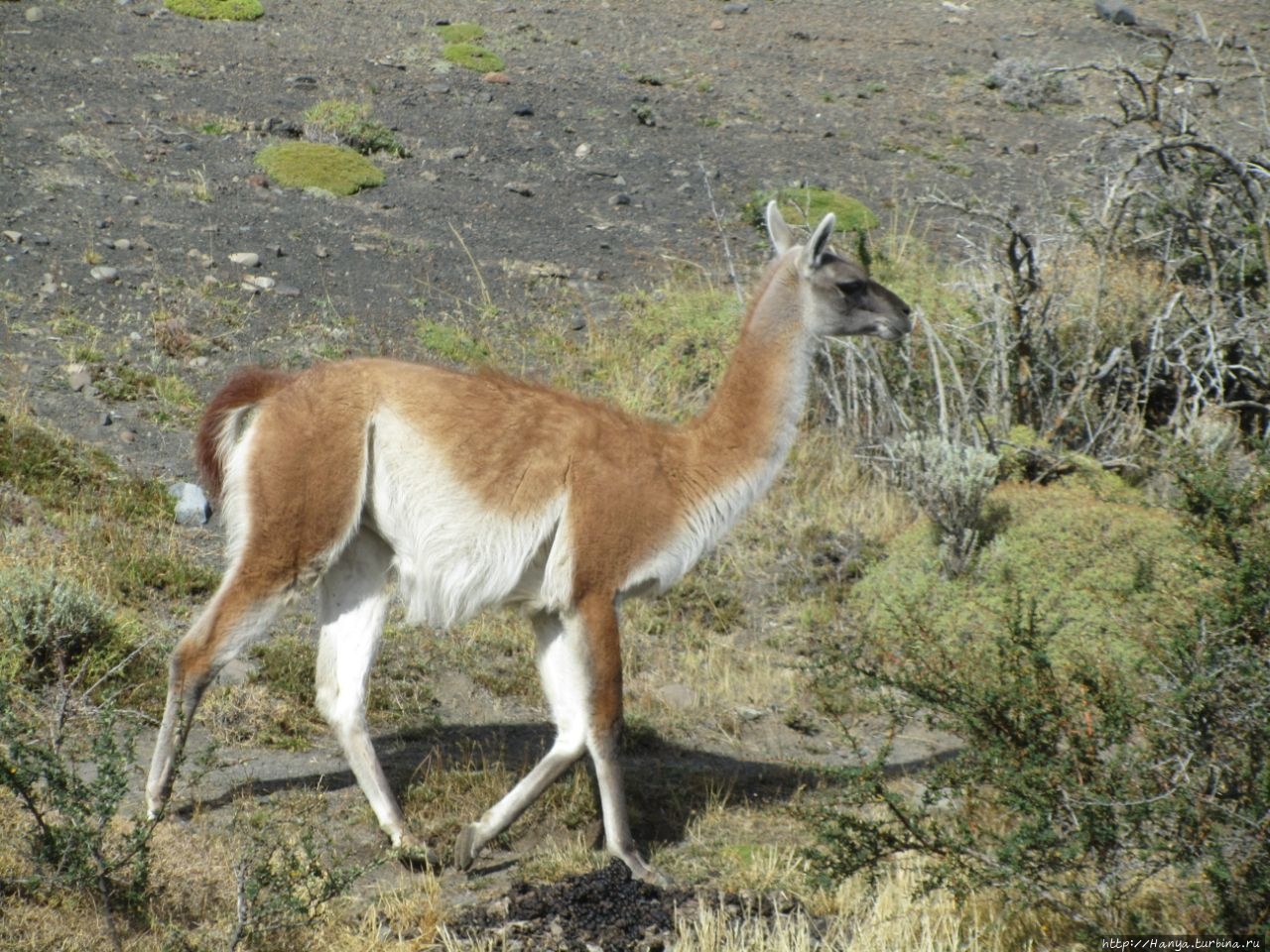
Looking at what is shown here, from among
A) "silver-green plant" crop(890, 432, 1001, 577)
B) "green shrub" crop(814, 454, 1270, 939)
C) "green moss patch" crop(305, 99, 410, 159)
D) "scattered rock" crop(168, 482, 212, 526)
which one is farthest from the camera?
"green moss patch" crop(305, 99, 410, 159)

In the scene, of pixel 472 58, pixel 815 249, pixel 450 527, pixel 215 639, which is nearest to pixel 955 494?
pixel 815 249

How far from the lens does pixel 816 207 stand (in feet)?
54.2

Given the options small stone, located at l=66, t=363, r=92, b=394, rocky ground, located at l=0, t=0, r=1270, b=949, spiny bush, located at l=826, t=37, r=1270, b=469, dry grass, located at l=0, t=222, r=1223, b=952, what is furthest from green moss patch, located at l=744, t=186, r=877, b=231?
small stone, located at l=66, t=363, r=92, b=394

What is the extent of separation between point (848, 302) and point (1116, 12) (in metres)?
22.0

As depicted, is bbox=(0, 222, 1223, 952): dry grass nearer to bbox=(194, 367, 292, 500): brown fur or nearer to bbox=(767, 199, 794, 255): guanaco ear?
bbox=(194, 367, 292, 500): brown fur

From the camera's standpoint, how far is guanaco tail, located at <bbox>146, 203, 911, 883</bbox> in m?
6.34

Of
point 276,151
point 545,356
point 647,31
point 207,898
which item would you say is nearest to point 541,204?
point 276,151

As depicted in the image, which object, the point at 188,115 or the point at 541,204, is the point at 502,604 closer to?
the point at 541,204

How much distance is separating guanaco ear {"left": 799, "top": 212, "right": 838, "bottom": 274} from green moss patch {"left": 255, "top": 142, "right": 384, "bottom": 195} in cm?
985

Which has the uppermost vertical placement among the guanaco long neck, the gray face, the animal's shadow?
the gray face

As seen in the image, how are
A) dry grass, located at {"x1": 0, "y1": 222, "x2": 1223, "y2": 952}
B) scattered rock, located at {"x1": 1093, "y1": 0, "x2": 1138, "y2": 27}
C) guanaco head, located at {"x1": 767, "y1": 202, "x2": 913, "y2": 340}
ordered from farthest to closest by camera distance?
scattered rock, located at {"x1": 1093, "y1": 0, "x2": 1138, "y2": 27}
guanaco head, located at {"x1": 767, "y1": 202, "x2": 913, "y2": 340}
dry grass, located at {"x1": 0, "y1": 222, "x2": 1223, "y2": 952}

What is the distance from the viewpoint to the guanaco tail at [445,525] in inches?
250

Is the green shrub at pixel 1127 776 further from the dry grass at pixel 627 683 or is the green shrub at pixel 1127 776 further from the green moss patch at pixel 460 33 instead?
the green moss patch at pixel 460 33

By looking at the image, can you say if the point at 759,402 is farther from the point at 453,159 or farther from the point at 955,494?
the point at 453,159
